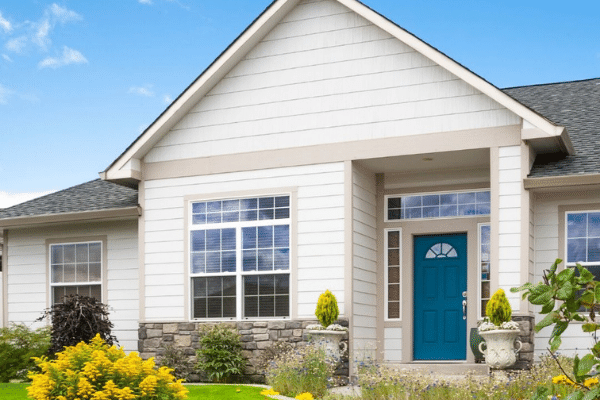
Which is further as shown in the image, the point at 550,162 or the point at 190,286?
the point at 190,286

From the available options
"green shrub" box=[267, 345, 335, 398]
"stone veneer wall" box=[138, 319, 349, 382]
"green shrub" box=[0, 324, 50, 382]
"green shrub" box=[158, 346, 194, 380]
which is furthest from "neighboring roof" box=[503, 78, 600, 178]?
"green shrub" box=[0, 324, 50, 382]

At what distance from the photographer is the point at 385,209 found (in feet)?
42.9

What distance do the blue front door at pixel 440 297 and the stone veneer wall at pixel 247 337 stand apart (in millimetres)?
1761

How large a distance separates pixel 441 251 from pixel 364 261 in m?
1.32

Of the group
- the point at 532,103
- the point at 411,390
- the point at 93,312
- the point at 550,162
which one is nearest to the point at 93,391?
the point at 411,390

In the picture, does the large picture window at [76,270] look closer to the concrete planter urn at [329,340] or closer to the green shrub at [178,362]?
the green shrub at [178,362]

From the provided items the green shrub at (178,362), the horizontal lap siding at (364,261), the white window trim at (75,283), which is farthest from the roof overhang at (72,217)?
the horizontal lap siding at (364,261)

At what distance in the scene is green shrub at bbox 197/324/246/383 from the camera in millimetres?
12094

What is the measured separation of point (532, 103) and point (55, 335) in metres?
9.40

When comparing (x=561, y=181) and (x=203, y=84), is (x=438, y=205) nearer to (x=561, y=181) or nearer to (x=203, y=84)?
(x=561, y=181)

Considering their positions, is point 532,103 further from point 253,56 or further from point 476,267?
point 253,56

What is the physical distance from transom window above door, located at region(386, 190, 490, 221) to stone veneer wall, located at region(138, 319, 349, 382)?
232cm

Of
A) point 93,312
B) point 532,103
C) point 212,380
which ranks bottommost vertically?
point 212,380

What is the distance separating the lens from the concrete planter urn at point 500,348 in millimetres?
10234
